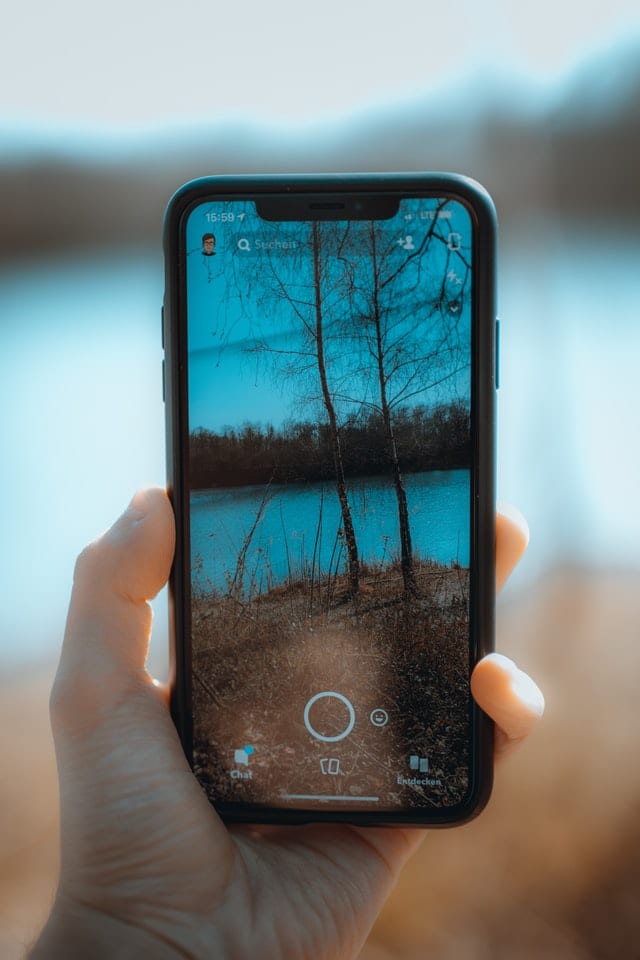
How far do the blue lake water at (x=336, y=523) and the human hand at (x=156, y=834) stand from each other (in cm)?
6

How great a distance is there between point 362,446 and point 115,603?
23cm

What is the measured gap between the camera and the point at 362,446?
0.59 m

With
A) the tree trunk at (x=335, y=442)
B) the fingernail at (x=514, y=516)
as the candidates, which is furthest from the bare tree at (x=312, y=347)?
the fingernail at (x=514, y=516)

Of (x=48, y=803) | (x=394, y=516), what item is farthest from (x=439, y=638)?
(x=48, y=803)

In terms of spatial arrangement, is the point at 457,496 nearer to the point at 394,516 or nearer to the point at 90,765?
the point at 394,516

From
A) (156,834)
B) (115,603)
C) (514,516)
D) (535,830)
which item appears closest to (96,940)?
(156,834)

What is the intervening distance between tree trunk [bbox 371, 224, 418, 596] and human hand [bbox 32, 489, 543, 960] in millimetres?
86

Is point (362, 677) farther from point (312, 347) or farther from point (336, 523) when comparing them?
point (312, 347)

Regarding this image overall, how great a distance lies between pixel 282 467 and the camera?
1.95ft

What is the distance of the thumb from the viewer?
22.6 inches

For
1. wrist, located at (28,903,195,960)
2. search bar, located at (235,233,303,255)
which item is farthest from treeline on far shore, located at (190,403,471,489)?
wrist, located at (28,903,195,960)

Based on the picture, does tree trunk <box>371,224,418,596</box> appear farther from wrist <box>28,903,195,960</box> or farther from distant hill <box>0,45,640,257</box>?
distant hill <box>0,45,640,257</box>

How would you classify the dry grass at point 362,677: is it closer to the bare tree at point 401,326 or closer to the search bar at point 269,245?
the bare tree at point 401,326

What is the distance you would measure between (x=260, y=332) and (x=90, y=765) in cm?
34
